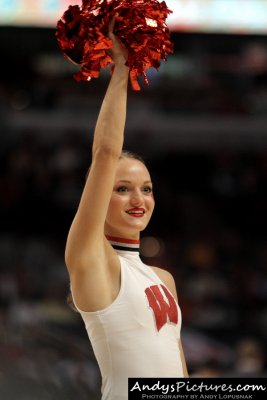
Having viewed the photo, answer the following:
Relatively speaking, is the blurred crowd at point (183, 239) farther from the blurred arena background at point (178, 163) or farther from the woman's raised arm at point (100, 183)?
the woman's raised arm at point (100, 183)

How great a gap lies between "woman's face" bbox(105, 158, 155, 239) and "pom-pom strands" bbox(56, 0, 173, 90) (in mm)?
294

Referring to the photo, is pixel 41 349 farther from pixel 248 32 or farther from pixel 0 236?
pixel 248 32

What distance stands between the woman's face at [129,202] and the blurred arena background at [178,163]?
3.99 metres

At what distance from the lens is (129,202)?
7.94 feet

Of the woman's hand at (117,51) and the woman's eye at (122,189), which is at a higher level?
the woman's hand at (117,51)

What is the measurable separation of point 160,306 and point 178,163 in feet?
19.5

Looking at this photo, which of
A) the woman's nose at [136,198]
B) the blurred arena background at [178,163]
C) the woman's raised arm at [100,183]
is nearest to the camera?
the woman's raised arm at [100,183]

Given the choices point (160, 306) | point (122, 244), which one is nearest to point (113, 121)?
point (122, 244)

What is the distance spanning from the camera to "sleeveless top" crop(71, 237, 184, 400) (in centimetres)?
227

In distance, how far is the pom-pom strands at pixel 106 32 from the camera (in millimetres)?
2254

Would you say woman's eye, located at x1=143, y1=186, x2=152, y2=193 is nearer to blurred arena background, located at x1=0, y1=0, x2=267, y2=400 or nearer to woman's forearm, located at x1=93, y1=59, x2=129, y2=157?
woman's forearm, located at x1=93, y1=59, x2=129, y2=157

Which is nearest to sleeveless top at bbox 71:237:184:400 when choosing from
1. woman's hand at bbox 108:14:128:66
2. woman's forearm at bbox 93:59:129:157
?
woman's forearm at bbox 93:59:129:157

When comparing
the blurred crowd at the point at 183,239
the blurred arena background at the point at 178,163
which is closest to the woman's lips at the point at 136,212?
the blurred crowd at the point at 183,239

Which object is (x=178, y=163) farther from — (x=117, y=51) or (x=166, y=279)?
(x=117, y=51)
